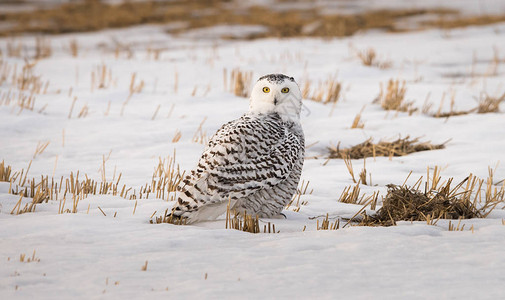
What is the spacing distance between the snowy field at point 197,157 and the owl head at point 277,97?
2.71 ft

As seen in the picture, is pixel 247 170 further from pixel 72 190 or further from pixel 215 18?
pixel 215 18

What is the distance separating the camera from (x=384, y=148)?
23.7 feet

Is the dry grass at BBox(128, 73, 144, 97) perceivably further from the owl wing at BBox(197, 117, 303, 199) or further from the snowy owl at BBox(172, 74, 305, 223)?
the owl wing at BBox(197, 117, 303, 199)

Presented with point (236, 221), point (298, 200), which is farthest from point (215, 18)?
point (236, 221)

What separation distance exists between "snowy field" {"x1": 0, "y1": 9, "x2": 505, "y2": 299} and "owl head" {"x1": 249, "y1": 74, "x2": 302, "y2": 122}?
2.71ft

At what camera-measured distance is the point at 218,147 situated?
424 centimetres

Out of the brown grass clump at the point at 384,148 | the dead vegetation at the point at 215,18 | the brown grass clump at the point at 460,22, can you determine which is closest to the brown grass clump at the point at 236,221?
the brown grass clump at the point at 384,148

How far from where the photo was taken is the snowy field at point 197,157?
2.92 meters

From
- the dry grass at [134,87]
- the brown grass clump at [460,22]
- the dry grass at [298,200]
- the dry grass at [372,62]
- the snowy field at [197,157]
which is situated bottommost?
the dry grass at [298,200]

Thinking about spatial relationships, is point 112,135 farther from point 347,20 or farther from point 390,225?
point 347,20

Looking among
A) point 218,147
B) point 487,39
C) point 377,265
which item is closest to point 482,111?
point 218,147

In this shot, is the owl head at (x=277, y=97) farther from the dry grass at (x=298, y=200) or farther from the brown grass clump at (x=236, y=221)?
the brown grass clump at (x=236, y=221)

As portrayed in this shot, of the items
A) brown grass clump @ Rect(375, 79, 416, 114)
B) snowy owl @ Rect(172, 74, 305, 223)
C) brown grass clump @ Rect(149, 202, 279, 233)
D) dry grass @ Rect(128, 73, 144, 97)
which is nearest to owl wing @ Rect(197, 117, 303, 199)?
snowy owl @ Rect(172, 74, 305, 223)

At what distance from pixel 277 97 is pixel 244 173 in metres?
0.76
